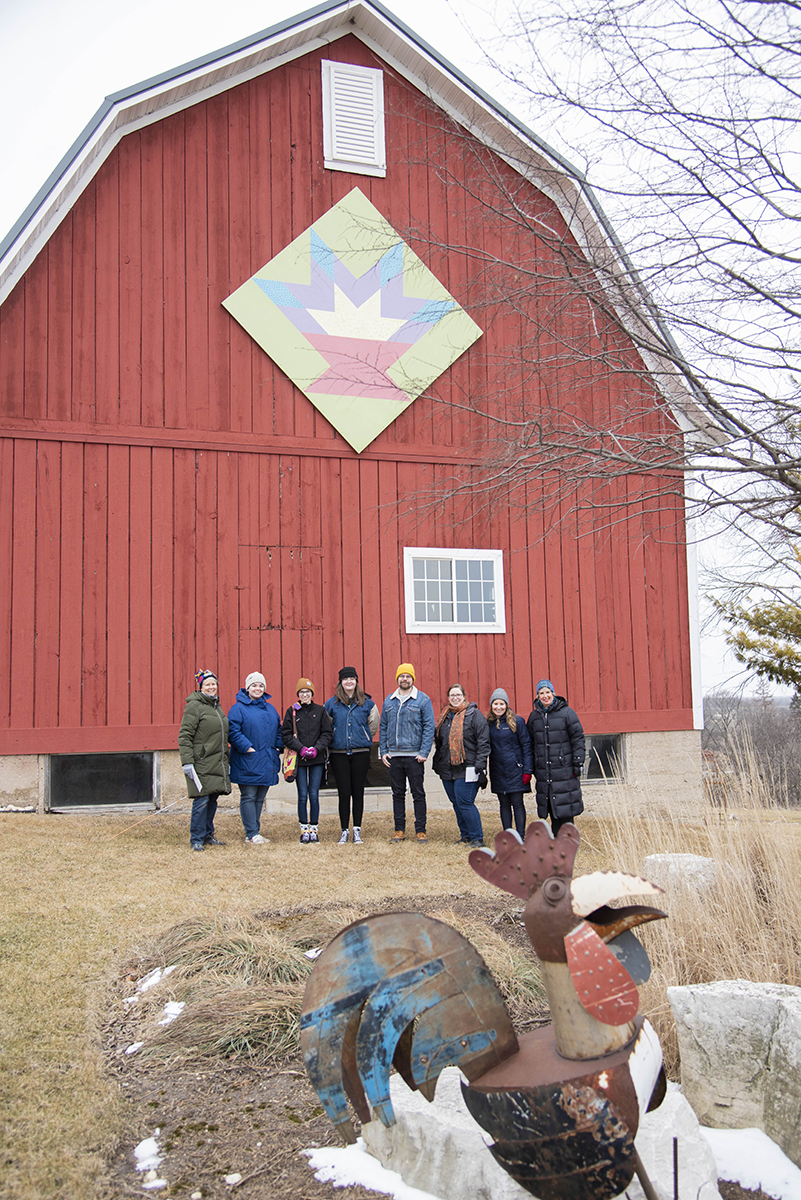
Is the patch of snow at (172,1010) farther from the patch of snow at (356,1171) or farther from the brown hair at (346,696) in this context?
the brown hair at (346,696)

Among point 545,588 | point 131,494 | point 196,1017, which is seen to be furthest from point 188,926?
point 545,588

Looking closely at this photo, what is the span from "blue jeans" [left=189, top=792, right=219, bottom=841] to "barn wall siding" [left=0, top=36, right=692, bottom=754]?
1.88 metres

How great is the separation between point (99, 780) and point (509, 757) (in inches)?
173

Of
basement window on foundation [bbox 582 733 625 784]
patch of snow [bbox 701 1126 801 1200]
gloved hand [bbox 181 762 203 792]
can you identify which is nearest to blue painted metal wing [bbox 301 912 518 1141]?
patch of snow [bbox 701 1126 801 1200]

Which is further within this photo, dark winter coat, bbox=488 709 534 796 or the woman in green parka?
dark winter coat, bbox=488 709 534 796

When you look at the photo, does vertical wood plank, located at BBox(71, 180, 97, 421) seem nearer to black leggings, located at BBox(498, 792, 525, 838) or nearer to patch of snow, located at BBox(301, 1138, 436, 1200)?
black leggings, located at BBox(498, 792, 525, 838)

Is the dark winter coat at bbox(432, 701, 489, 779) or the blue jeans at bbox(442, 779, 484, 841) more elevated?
the dark winter coat at bbox(432, 701, 489, 779)

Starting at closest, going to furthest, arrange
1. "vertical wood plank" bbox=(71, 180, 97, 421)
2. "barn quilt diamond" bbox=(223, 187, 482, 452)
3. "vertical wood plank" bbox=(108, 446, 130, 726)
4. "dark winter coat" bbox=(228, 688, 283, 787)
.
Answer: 1. "dark winter coat" bbox=(228, 688, 283, 787)
2. "vertical wood plank" bbox=(108, 446, 130, 726)
3. "vertical wood plank" bbox=(71, 180, 97, 421)
4. "barn quilt diamond" bbox=(223, 187, 482, 452)

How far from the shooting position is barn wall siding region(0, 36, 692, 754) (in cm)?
948

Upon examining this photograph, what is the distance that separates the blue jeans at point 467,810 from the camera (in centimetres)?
830

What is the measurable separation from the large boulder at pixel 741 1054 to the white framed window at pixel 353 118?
1013cm

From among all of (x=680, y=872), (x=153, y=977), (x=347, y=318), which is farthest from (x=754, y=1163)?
(x=347, y=318)

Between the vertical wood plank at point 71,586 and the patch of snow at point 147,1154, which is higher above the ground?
the vertical wood plank at point 71,586

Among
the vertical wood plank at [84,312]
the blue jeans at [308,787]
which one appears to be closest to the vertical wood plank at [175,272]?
the vertical wood plank at [84,312]
